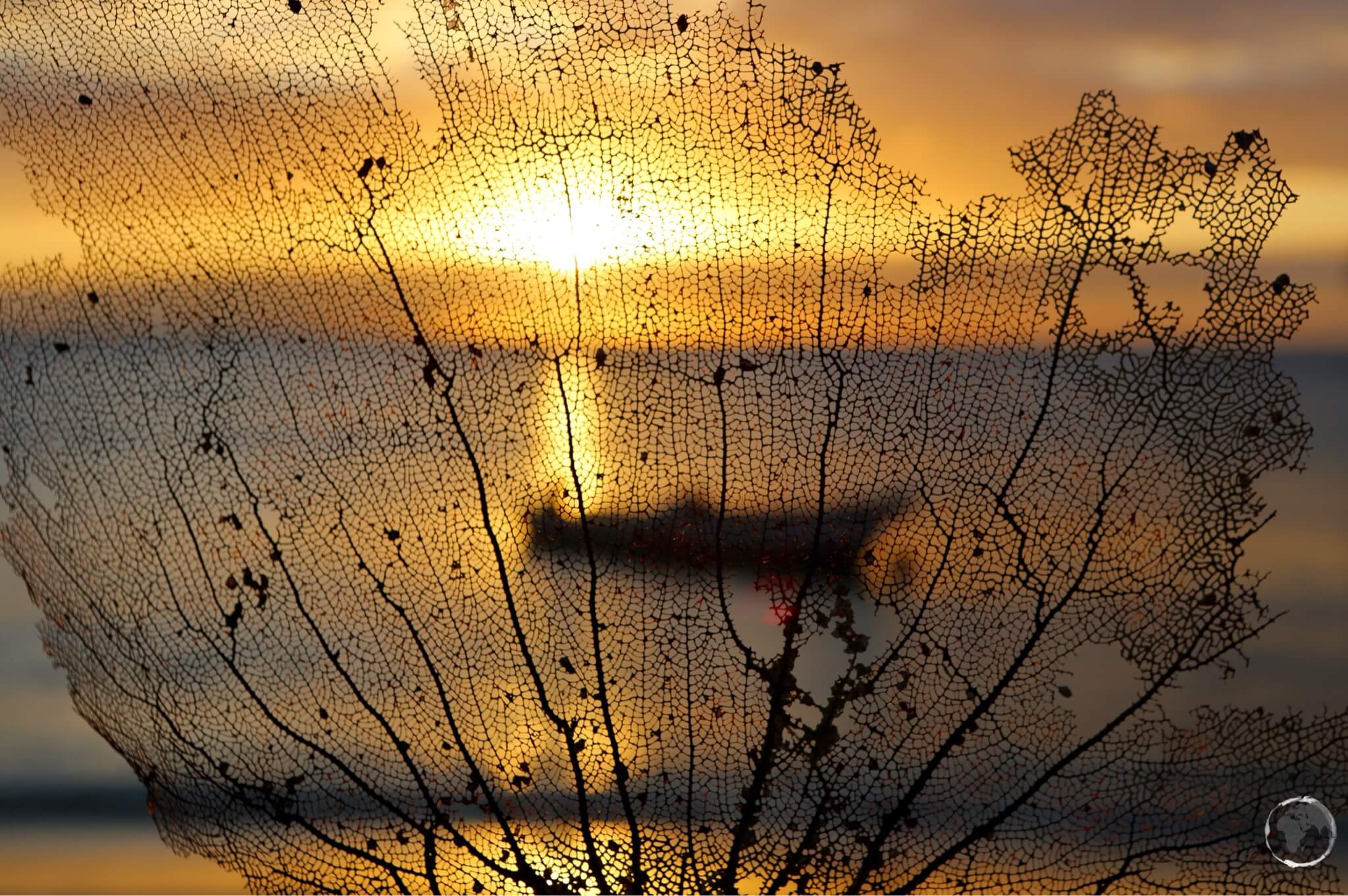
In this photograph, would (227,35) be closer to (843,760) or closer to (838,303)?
(838,303)

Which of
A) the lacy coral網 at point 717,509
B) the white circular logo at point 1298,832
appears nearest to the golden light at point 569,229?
the lacy coral網 at point 717,509

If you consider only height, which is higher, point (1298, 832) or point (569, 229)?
point (569, 229)

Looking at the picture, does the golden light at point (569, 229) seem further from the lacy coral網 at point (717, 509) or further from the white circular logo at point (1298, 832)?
the white circular logo at point (1298, 832)

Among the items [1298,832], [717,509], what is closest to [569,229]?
[717,509]

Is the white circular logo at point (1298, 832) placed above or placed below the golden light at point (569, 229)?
below

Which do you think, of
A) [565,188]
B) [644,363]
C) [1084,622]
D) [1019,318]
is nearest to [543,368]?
[644,363]

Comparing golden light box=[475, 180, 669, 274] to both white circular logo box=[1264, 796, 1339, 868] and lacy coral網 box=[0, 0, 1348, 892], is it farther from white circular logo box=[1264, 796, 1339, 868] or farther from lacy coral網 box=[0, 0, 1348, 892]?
white circular logo box=[1264, 796, 1339, 868]

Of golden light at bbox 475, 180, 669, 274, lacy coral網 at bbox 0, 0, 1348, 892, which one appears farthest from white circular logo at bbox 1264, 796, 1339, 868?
golden light at bbox 475, 180, 669, 274

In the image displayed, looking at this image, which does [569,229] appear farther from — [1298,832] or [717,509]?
[1298,832]
